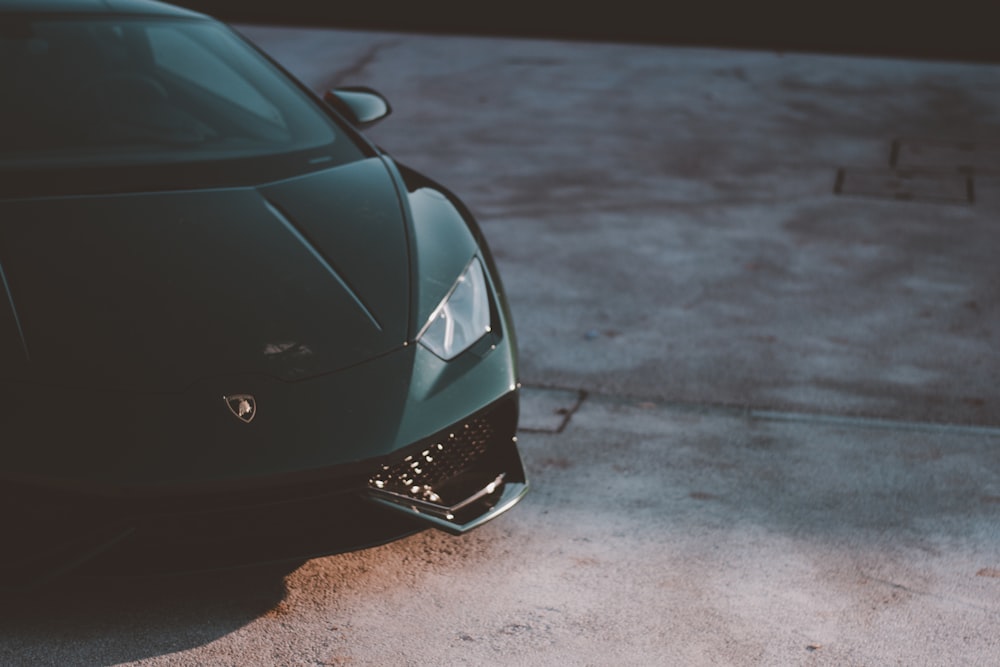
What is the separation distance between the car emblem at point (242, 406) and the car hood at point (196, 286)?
8cm

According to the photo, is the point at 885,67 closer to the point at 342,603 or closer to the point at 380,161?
the point at 380,161

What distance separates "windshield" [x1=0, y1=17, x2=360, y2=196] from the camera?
3643mm

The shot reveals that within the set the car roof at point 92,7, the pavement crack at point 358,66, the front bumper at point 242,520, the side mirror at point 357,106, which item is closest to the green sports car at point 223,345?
the front bumper at point 242,520

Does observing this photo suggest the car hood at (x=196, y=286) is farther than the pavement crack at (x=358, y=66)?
No

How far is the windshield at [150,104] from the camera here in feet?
12.0

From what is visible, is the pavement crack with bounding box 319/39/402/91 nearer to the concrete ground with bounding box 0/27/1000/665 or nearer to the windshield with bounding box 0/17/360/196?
the concrete ground with bounding box 0/27/1000/665

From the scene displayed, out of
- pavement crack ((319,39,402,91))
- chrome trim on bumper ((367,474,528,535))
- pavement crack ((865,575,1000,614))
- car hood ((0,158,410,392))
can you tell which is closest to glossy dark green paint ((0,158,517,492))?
car hood ((0,158,410,392))

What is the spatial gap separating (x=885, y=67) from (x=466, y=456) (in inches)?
371

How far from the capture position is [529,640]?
288cm

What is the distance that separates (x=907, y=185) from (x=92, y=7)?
483 centimetres

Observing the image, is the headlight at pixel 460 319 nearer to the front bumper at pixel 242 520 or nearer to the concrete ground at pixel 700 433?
the front bumper at pixel 242 520

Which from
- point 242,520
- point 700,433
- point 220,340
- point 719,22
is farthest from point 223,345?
point 719,22

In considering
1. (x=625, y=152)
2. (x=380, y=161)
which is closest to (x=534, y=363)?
(x=380, y=161)

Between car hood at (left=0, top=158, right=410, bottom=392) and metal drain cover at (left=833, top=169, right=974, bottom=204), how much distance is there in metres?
4.31
